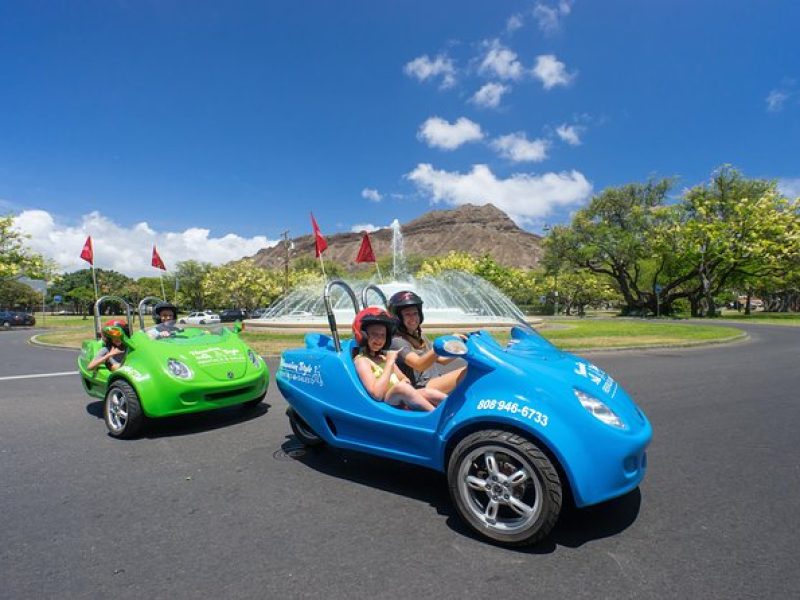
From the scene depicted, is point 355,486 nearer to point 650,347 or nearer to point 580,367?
point 580,367

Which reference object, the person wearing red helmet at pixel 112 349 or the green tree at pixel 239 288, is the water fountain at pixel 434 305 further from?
the green tree at pixel 239 288

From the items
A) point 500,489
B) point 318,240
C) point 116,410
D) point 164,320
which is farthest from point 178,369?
point 318,240

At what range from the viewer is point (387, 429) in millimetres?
3340

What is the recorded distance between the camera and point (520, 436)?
8.96 feet

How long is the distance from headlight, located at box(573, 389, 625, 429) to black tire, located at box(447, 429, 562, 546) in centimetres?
38

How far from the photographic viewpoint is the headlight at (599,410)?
2.70 m

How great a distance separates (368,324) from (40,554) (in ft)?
8.21

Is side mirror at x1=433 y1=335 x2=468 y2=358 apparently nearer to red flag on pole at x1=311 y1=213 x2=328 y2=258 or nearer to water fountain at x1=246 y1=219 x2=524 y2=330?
red flag on pole at x1=311 y1=213 x2=328 y2=258

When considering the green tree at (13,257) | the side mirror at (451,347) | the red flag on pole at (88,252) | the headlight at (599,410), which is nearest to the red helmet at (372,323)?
the side mirror at (451,347)

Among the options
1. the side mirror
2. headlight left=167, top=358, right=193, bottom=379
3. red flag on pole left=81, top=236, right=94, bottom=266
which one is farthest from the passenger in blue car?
red flag on pole left=81, top=236, right=94, bottom=266

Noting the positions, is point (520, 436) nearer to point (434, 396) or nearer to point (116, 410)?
point (434, 396)

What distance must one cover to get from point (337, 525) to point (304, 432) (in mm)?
1577

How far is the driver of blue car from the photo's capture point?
6.10 meters

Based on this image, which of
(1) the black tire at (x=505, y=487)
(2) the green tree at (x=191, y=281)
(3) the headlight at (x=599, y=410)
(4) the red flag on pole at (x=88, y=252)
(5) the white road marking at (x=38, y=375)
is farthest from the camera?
(2) the green tree at (x=191, y=281)
